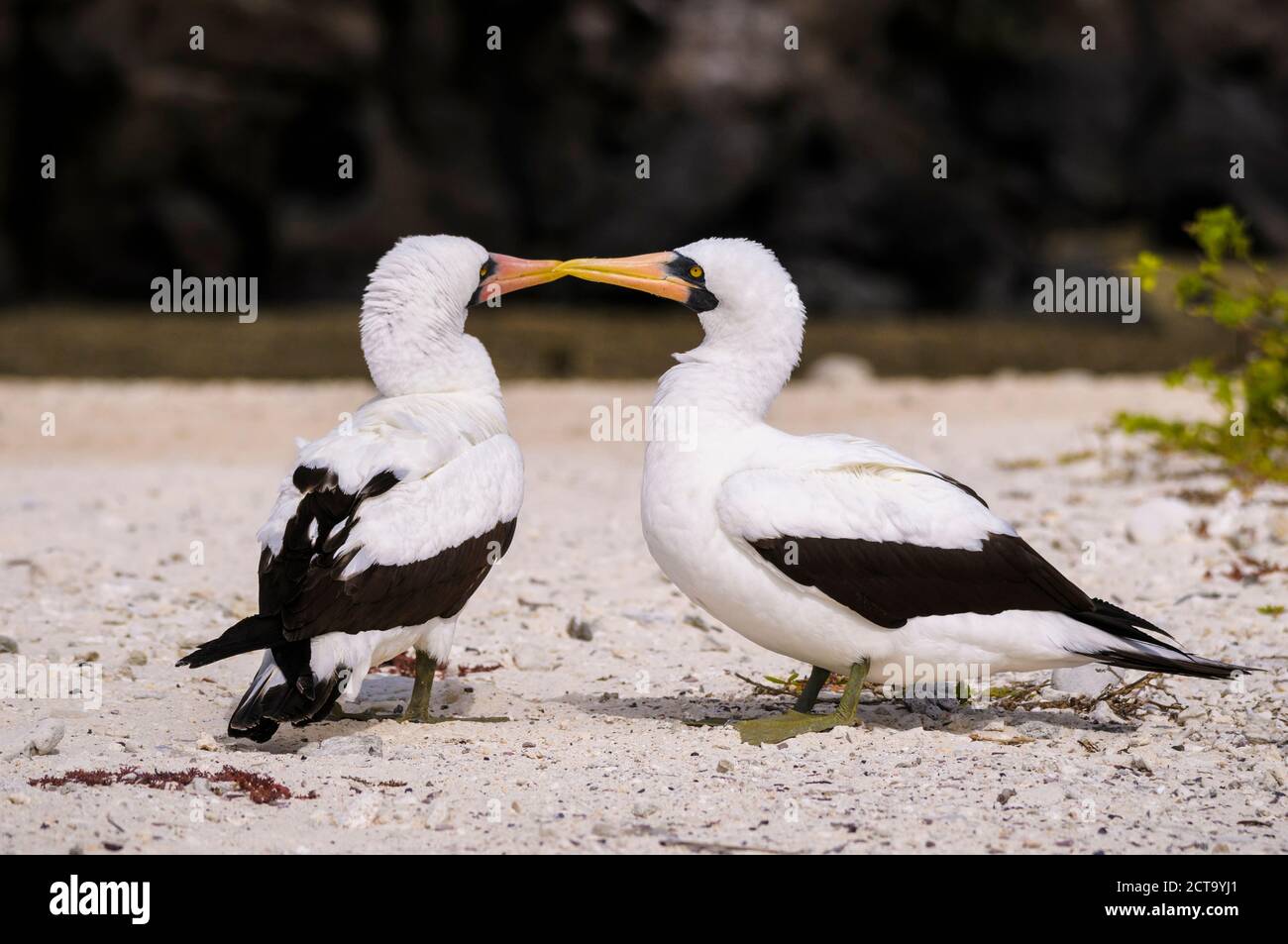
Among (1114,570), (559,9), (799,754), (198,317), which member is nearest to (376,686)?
(799,754)

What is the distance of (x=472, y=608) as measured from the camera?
7.46m

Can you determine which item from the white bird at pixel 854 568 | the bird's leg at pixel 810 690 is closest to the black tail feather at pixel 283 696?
the white bird at pixel 854 568

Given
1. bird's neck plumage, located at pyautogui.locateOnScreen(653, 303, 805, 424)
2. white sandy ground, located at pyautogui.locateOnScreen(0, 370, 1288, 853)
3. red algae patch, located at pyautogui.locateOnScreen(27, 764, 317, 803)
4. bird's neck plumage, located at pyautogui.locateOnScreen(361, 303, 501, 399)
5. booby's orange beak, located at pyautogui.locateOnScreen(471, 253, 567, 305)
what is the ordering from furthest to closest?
1. booby's orange beak, located at pyautogui.locateOnScreen(471, 253, 567, 305)
2. bird's neck plumage, located at pyautogui.locateOnScreen(361, 303, 501, 399)
3. bird's neck plumage, located at pyautogui.locateOnScreen(653, 303, 805, 424)
4. red algae patch, located at pyautogui.locateOnScreen(27, 764, 317, 803)
5. white sandy ground, located at pyautogui.locateOnScreen(0, 370, 1288, 853)

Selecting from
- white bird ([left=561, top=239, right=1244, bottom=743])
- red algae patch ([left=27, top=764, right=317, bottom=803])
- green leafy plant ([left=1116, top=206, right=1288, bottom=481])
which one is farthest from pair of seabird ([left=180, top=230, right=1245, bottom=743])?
green leafy plant ([left=1116, top=206, right=1288, bottom=481])

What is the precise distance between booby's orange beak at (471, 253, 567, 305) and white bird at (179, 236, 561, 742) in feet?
0.29

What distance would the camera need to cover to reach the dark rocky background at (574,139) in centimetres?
2241

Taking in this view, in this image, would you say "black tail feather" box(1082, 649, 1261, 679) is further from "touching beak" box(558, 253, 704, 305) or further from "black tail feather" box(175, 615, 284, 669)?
"black tail feather" box(175, 615, 284, 669)

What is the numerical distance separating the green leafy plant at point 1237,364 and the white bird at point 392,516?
15.4 feet

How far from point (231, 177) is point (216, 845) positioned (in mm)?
19489

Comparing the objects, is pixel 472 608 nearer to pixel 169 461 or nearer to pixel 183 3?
pixel 169 461

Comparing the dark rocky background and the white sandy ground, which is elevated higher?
the dark rocky background

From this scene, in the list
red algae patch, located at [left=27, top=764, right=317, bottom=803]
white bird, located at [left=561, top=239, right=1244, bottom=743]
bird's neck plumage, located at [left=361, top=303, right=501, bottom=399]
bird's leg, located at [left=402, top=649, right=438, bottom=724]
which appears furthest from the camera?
bird's neck plumage, located at [left=361, top=303, right=501, bottom=399]

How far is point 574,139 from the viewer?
79.5ft

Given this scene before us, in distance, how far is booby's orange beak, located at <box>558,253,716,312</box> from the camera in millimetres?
5855
